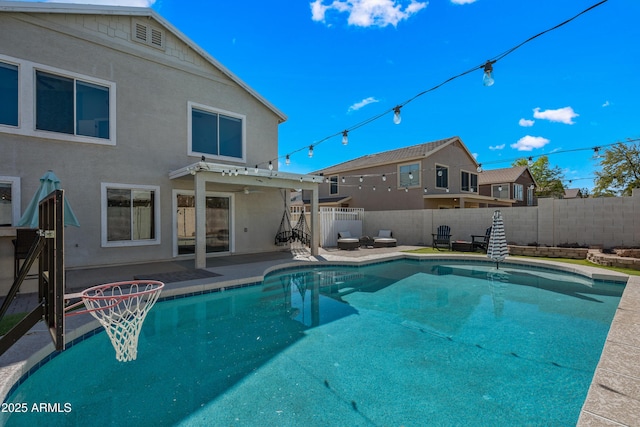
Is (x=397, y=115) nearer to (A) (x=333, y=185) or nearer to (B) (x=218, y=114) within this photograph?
(B) (x=218, y=114)

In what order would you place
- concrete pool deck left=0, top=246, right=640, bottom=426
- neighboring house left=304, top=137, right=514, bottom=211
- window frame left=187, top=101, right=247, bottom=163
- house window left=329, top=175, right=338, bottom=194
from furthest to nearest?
1. house window left=329, top=175, right=338, bottom=194
2. neighboring house left=304, top=137, right=514, bottom=211
3. window frame left=187, top=101, right=247, bottom=163
4. concrete pool deck left=0, top=246, right=640, bottom=426

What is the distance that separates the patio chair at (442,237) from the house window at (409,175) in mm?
4665

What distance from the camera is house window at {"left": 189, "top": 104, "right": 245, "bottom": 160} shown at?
10.0 meters

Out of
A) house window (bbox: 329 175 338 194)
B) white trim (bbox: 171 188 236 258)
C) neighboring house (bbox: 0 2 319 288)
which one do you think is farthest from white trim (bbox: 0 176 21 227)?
house window (bbox: 329 175 338 194)

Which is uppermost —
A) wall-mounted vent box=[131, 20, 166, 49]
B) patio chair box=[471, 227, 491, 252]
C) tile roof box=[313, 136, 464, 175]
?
wall-mounted vent box=[131, 20, 166, 49]

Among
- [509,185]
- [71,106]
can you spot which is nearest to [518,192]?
[509,185]

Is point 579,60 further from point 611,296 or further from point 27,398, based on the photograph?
point 27,398

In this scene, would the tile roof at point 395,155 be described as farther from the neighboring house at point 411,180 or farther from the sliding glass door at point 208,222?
the sliding glass door at point 208,222

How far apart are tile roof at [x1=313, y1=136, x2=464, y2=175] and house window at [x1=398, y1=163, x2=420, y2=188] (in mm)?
541

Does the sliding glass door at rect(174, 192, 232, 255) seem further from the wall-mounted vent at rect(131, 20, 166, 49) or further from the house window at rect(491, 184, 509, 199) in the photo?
the house window at rect(491, 184, 509, 199)

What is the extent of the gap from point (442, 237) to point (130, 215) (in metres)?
12.2

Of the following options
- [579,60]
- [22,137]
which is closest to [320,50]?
[579,60]

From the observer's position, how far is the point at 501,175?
26.4 metres

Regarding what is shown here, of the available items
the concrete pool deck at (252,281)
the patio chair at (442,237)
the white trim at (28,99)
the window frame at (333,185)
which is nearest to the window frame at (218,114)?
the white trim at (28,99)
